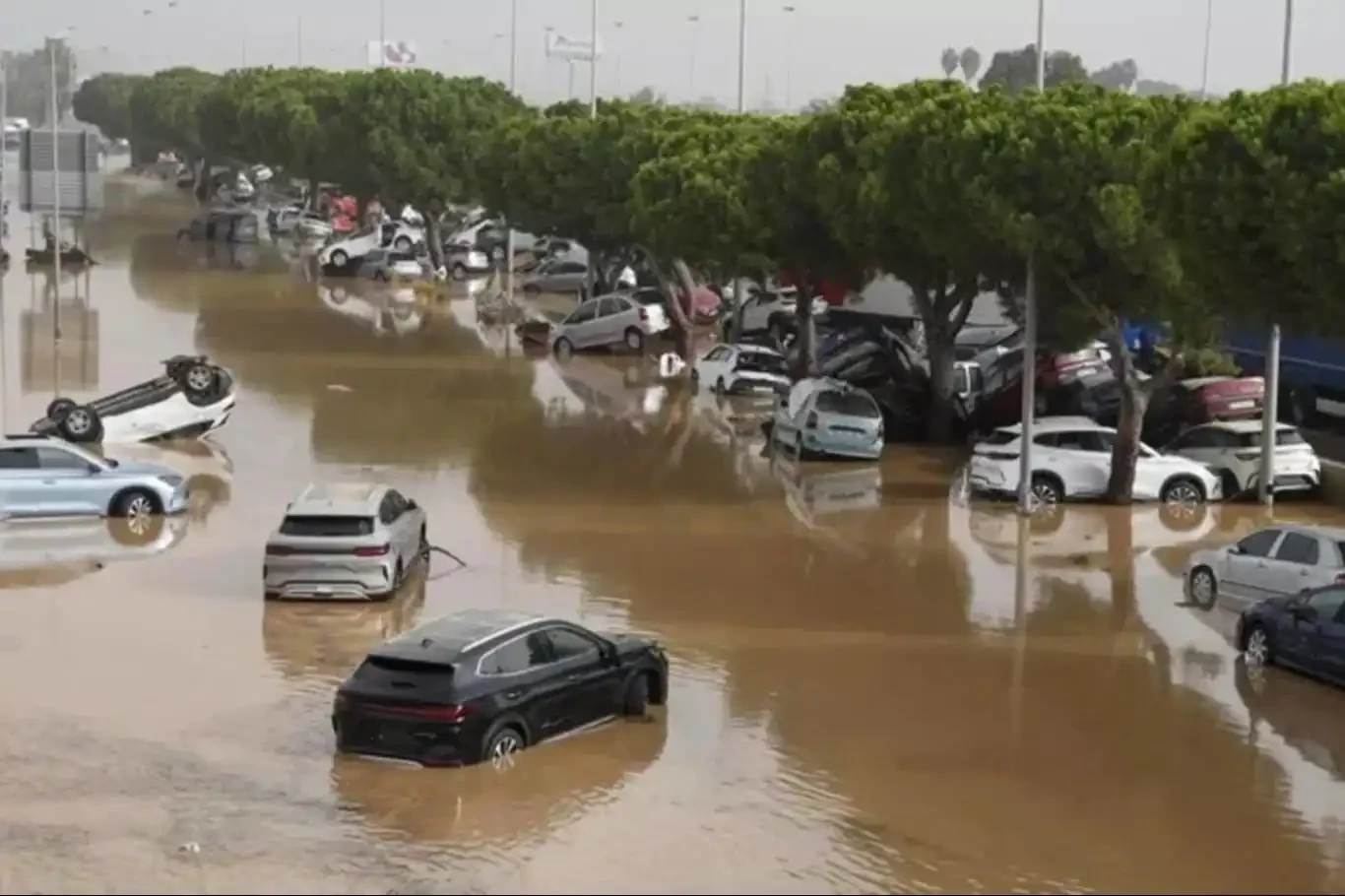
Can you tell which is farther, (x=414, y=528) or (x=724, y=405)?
(x=724, y=405)

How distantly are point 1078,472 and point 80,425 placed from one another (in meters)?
16.5

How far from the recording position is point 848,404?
37438 mm

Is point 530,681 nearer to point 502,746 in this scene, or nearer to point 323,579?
point 502,746

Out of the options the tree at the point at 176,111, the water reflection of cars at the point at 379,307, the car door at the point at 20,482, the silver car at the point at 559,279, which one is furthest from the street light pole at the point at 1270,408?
the tree at the point at 176,111

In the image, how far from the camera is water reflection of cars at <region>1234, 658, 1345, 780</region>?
1898cm

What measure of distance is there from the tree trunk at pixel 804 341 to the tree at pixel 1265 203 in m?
18.9

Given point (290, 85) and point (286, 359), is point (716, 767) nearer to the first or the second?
point (286, 359)

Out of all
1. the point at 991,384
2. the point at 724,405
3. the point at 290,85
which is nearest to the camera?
the point at 991,384

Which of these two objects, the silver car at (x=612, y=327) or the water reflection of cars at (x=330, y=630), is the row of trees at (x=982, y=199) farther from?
the water reflection of cars at (x=330, y=630)

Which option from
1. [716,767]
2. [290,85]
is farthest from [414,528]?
[290,85]

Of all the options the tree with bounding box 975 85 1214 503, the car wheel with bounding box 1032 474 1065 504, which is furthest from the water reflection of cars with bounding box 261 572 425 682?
the car wheel with bounding box 1032 474 1065 504

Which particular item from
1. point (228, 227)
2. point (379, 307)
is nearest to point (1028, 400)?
point (379, 307)

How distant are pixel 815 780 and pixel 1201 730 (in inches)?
162

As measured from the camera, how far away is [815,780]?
17.7 meters
